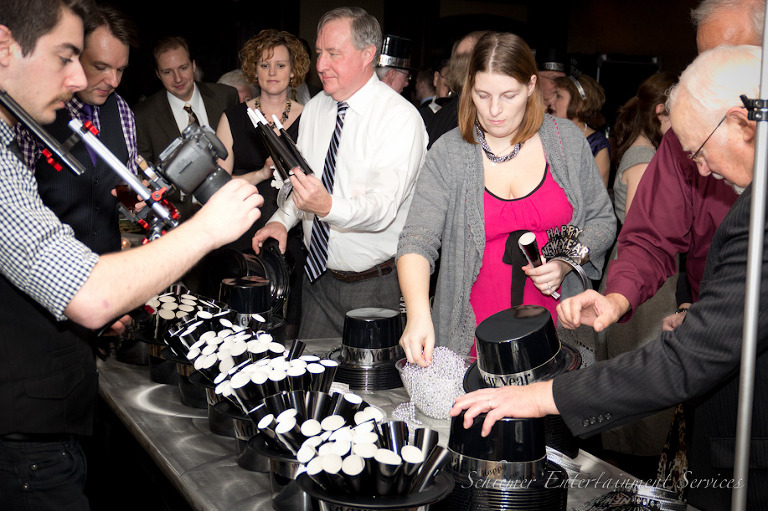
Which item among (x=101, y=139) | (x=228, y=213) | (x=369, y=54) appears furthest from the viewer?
(x=369, y=54)

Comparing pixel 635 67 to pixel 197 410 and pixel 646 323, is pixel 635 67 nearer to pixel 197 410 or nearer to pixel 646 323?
pixel 646 323

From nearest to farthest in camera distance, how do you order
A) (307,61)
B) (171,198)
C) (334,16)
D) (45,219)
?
(45,219)
(334,16)
(171,198)
(307,61)

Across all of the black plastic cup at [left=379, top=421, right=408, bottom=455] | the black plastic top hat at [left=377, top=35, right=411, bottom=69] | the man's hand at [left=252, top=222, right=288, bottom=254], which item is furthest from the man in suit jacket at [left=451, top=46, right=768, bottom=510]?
the black plastic top hat at [left=377, top=35, right=411, bottom=69]

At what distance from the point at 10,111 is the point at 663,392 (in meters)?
1.16

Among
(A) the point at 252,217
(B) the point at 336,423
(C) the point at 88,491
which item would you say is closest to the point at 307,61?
(C) the point at 88,491

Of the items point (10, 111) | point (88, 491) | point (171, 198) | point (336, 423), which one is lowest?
point (88, 491)

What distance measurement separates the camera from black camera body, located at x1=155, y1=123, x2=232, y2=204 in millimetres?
1400

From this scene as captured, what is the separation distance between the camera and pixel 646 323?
312 cm

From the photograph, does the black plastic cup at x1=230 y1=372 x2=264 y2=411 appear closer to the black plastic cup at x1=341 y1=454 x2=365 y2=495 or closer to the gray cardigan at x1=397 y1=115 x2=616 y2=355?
the black plastic cup at x1=341 y1=454 x2=365 y2=495

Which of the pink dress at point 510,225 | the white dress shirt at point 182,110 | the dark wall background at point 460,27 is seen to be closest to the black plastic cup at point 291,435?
the pink dress at point 510,225

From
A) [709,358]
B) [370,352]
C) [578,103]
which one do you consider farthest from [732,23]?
[578,103]

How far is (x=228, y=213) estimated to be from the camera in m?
1.29

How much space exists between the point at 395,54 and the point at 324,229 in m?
1.67

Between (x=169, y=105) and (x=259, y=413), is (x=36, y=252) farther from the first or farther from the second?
(x=169, y=105)
